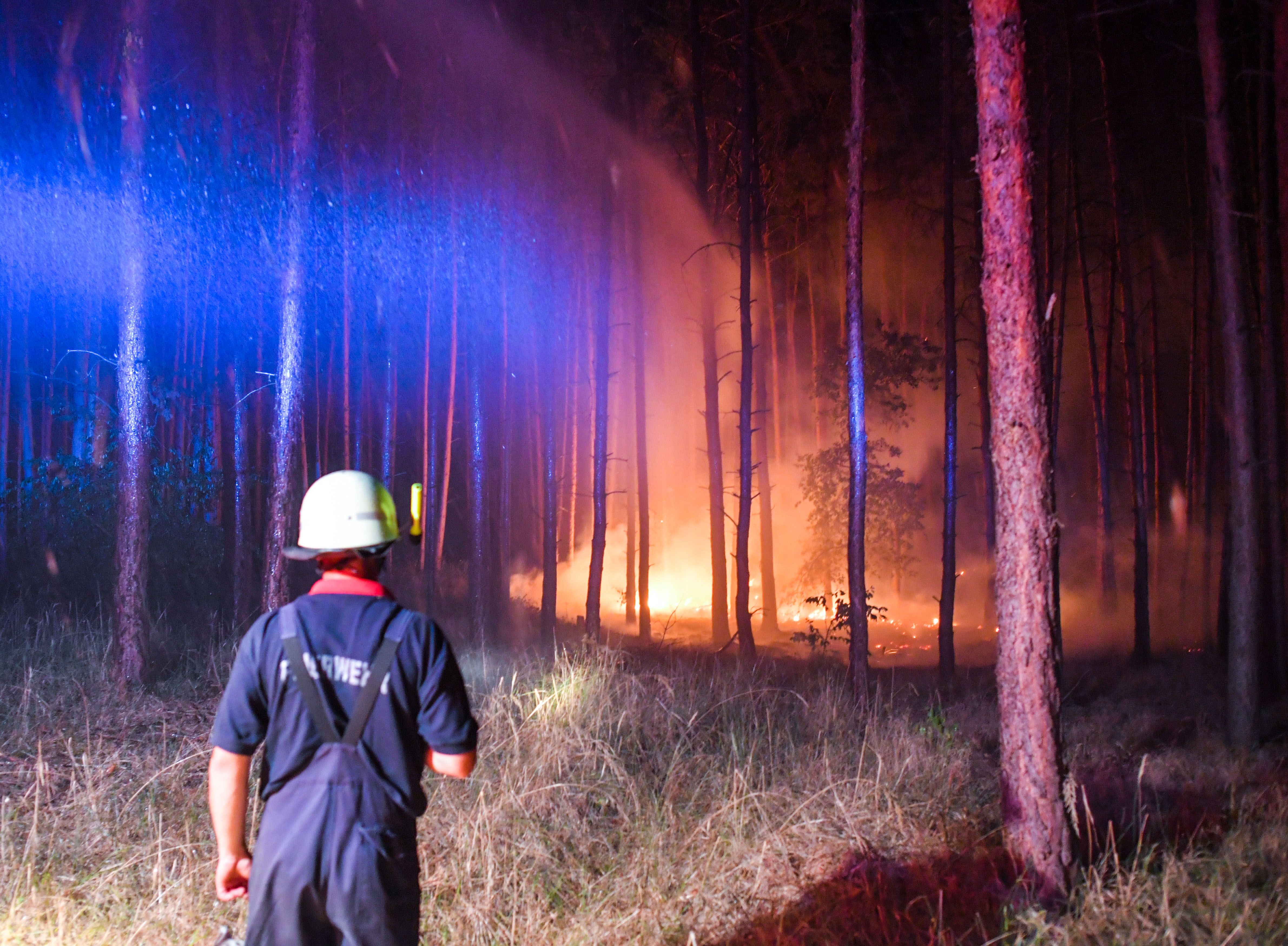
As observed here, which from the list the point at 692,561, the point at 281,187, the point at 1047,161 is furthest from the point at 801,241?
the point at 281,187

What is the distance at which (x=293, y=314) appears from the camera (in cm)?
905

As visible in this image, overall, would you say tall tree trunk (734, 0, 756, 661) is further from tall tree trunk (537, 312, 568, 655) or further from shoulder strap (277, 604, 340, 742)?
shoulder strap (277, 604, 340, 742)

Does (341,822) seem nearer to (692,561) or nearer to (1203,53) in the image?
(1203,53)

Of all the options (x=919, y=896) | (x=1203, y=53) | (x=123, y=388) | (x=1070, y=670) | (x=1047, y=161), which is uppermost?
(x=1047, y=161)

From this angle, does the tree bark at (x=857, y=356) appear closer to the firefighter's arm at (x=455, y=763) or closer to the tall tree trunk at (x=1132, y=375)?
the tall tree trunk at (x=1132, y=375)

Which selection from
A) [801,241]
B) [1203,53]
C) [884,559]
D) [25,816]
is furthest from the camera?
[801,241]

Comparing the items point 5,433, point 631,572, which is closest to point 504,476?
point 631,572

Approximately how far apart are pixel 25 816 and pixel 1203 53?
13379 millimetres

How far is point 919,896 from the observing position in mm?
4215

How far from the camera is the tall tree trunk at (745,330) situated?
14344 millimetres

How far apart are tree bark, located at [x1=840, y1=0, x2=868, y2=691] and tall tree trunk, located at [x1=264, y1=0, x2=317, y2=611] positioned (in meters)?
6.88

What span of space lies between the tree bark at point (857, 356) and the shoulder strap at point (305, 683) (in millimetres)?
8729

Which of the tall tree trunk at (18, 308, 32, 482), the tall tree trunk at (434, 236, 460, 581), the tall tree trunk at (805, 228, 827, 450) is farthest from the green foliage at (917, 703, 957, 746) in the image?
the tall tree trunk at (18, 308, 32, 482)

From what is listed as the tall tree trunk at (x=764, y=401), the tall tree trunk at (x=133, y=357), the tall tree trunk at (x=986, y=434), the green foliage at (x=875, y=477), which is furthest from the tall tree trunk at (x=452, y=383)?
the tall tree trunk at (x=986, y=434)
